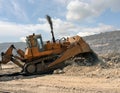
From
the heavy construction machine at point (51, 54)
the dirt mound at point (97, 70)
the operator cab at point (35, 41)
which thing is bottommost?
the dirt mound at point (97, 70)

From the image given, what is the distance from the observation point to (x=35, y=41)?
23312mm

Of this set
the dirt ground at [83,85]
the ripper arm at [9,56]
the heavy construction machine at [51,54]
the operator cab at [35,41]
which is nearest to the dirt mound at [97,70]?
the dirt ground at [83,85]

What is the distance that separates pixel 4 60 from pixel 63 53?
432 cm

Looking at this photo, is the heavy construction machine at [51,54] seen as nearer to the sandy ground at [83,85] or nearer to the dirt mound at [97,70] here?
the dirt mound at [97,70]

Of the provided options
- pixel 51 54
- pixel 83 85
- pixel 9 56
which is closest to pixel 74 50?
pixel 51 54

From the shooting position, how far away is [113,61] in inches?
957

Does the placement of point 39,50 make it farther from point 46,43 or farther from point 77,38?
point 77,38

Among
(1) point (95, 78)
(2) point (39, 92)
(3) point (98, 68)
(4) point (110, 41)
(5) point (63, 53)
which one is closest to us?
(2) point (39, 92)

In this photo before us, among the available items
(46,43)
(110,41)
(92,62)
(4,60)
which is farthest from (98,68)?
(110,41)

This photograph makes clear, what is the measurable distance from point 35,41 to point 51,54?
1438 millimetres

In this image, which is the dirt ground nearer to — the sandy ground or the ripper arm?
the sandy ground

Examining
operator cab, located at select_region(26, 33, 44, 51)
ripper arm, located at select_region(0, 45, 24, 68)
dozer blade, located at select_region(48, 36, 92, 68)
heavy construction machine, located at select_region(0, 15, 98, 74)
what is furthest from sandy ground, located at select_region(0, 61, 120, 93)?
ripper arm, located at select_region(0, 45, 24, 68)

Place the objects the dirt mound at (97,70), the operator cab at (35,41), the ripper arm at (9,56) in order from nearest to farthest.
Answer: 1. the dirt mound at (97,70)
2. the operator cab at (35,41)
3. the ripper arm at (9,56)

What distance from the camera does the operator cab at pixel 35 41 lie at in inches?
917
